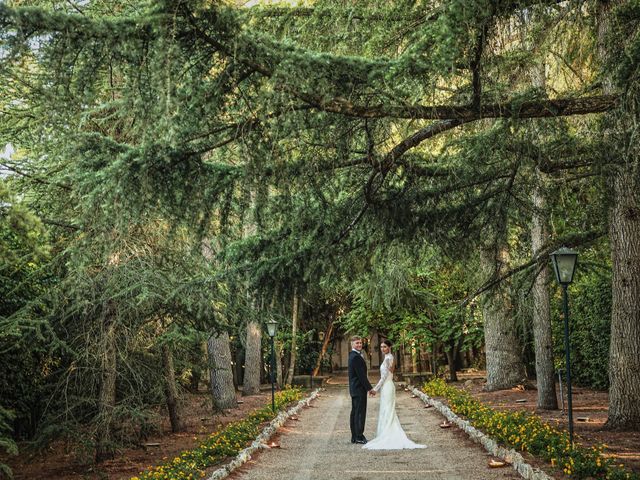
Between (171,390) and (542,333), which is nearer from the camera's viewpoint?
(171,390)

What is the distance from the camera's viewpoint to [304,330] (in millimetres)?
33188

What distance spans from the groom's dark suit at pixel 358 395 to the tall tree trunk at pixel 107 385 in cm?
403

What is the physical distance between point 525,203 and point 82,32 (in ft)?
21.4

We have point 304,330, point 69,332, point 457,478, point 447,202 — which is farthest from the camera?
point 304,330

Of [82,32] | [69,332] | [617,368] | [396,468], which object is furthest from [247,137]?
[617,368]

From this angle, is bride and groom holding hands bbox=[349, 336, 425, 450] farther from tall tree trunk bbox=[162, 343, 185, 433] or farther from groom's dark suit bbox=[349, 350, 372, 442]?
tall tree trunk bbox=[162, 343, 185, 433]

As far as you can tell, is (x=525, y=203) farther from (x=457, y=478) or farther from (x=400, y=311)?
(x=400, y=311)

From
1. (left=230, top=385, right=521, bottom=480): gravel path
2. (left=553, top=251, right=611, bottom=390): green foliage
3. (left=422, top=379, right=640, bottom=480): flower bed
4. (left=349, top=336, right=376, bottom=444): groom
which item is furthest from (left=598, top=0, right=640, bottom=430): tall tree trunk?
(left=553, top=251, right=611, bottom=390): green foliage

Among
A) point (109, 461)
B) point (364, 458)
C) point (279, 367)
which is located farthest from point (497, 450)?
point (279, 367)

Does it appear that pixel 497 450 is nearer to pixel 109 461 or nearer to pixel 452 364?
pixel 109 461

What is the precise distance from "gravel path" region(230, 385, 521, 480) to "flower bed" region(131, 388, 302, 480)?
0.41 meters

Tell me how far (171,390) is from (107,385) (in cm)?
277

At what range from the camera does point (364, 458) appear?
1086cm

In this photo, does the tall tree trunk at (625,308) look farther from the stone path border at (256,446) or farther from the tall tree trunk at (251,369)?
the tall tree trunk at (251,369)
